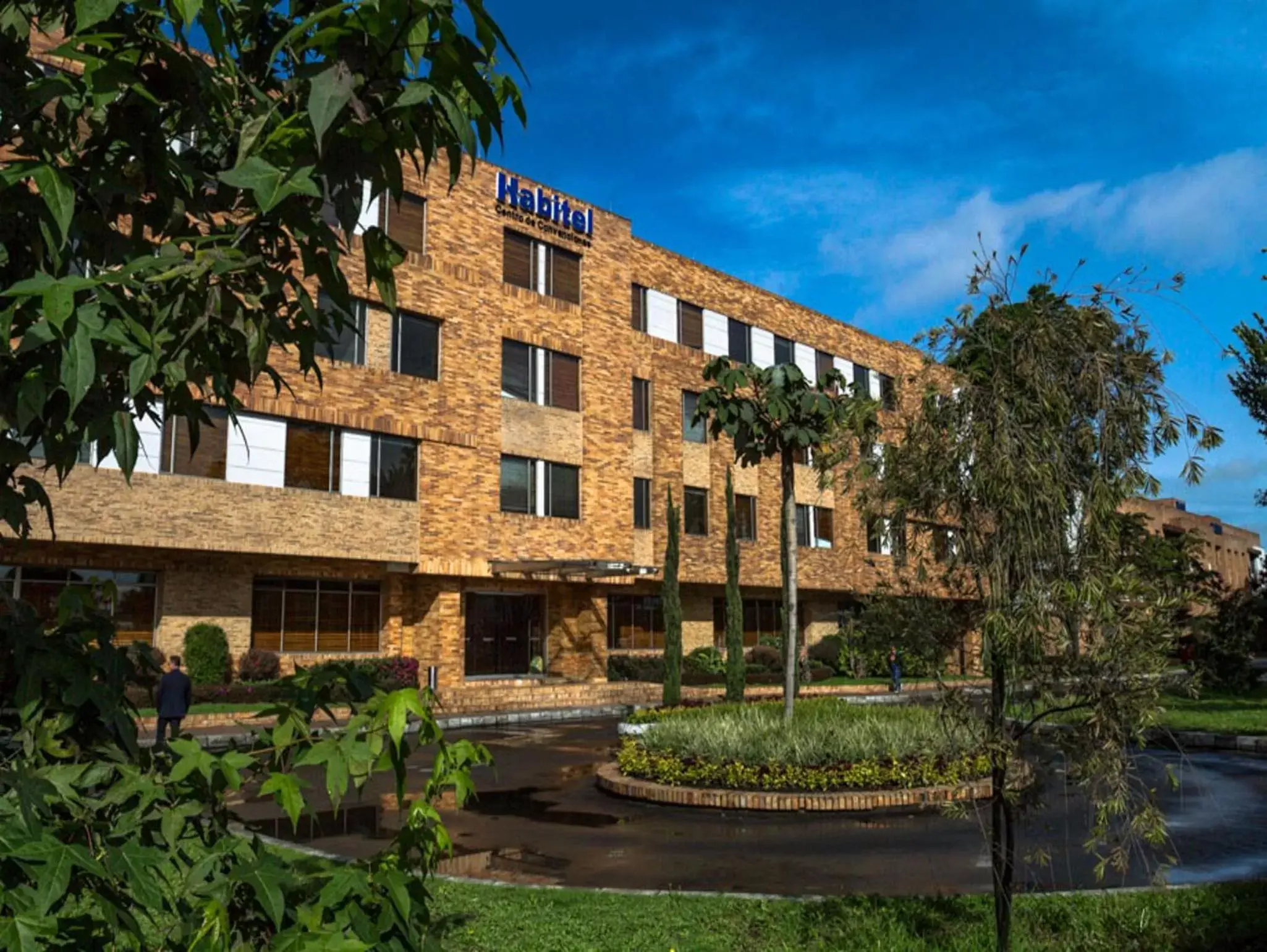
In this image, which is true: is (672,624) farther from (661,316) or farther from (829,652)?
(829,652)

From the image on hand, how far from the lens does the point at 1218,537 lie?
99.3 m

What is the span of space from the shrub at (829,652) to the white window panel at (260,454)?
24945 mm

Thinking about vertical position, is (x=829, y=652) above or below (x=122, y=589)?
below

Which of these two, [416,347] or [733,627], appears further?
[416,347]

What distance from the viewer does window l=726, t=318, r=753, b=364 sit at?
42.8 meters

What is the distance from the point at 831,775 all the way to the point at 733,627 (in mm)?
14836

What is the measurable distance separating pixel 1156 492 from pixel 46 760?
231 inches

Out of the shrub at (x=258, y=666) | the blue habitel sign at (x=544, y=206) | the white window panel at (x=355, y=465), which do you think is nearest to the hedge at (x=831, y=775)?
the shrub at (x=258, y=666)

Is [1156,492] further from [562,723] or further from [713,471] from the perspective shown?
[713,471]

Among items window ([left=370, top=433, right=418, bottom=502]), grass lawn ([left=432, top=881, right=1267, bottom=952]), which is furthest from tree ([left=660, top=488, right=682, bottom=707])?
grass lawn ([left=432, top=881, right=1267, bottom=952])

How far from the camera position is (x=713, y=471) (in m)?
40.8

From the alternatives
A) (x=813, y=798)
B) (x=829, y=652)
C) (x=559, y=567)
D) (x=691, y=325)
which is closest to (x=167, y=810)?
(x=813, y=798)

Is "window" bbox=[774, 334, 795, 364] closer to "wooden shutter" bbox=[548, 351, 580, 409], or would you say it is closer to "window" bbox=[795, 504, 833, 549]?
"window" bbox=[795, 504, 833, 549]

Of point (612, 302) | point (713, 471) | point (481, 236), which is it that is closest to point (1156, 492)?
point (481, 236)
